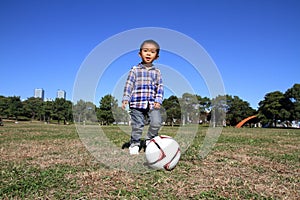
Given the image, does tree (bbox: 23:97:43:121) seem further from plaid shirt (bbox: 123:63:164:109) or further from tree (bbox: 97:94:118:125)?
plaid shirt (bbox: 123:63:164:109)

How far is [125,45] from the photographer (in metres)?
6.68

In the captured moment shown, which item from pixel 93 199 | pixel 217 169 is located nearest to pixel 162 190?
pixel 93 199

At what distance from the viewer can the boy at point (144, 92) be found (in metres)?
5.58

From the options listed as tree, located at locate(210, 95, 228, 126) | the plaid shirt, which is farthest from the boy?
tree, located at locate(210, 95, 228, 126)

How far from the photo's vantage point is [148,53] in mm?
5633

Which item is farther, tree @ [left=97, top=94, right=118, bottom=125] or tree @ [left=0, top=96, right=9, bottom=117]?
tree @ [left=0, top=96, right=9, bottom=117]

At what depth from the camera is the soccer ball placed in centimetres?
401

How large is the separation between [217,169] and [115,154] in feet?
6.97

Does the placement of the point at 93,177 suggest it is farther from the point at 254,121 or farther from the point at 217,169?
the point at 254,121

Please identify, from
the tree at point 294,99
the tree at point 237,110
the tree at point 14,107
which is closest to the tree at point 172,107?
the tree at point 294,99

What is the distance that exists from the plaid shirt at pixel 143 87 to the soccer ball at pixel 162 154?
1456 mm

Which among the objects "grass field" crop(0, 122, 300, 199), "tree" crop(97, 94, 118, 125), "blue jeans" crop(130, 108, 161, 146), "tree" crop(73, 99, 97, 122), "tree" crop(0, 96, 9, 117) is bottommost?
"grass field" crop(0, 122, 300, 199)

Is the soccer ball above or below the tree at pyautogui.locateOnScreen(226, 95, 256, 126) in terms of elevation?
below

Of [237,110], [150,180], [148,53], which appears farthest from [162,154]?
[237,110]
